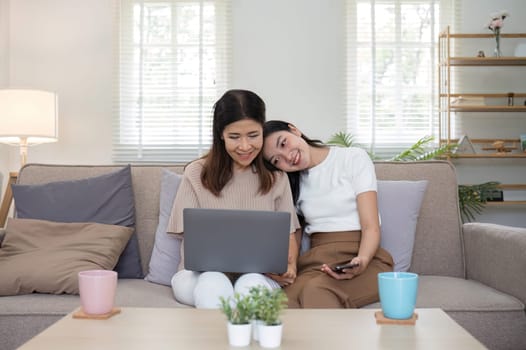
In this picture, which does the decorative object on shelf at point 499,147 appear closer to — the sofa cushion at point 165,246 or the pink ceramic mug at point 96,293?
the sofa cushion at point 165,246

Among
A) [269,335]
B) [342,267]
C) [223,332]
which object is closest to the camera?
[269,335]

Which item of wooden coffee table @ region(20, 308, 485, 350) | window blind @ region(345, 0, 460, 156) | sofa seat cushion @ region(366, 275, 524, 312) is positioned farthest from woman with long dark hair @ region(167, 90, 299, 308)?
window blind @ region(345, 0, 460, 156)

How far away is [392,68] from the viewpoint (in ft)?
14.5

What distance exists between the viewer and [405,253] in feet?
6.79

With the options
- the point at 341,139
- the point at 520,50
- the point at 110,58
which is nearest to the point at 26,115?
the point at 110,58

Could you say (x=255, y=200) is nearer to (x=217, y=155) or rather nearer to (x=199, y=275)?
(x=217, y=155)

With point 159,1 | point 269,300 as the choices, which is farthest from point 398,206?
point 159,1

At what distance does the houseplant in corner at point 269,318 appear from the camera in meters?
1.00

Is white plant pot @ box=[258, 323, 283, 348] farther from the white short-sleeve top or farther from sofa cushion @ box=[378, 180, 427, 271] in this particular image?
sofa cushion @ box=[378, 180, 427, 271]

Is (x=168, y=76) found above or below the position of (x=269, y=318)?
above

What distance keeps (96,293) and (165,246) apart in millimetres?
865

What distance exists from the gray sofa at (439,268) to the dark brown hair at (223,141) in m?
0.36

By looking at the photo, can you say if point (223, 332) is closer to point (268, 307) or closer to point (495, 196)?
point (268, 307)

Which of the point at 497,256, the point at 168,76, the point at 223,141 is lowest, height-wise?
the point at 497,256
